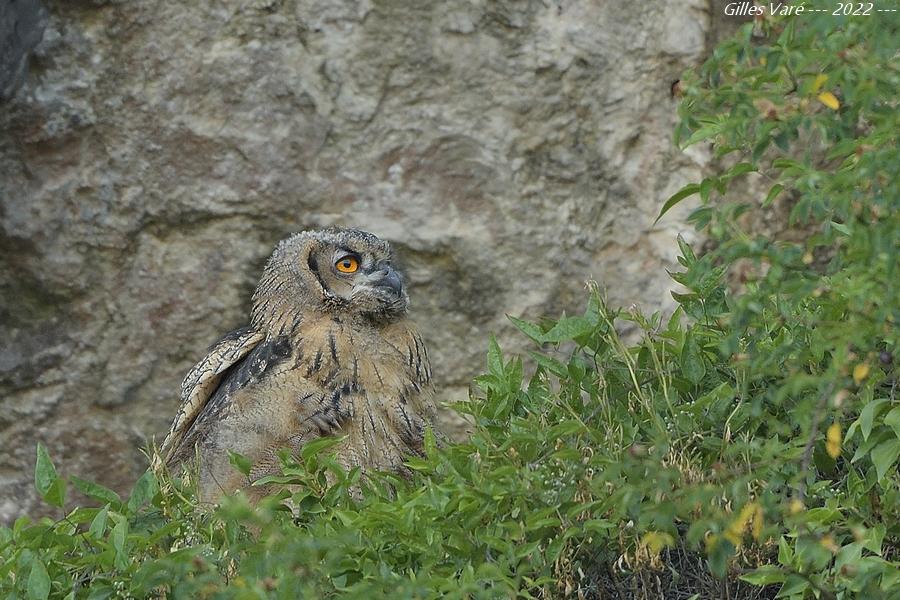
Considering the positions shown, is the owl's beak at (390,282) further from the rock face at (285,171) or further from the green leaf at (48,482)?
the green leaf at (48,482)

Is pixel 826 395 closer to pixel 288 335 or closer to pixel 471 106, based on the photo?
pixel 288 335

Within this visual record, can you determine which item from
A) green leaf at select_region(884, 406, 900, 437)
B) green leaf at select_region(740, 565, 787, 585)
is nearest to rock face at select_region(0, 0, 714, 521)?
green leaf at select_region(884, 406, 900, 437)

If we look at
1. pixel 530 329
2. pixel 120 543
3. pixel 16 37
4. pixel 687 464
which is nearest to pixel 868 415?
pixel 687 464

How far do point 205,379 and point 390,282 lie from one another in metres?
0.76

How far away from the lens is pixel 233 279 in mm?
5859

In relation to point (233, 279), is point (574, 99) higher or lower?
higher

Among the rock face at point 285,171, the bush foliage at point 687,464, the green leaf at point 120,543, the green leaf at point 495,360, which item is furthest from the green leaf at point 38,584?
the rock face at point 285,171

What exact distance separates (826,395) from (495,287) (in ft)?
11.2

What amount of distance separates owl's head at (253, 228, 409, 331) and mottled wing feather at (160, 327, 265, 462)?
0.11 m

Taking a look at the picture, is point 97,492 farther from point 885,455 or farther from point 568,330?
point 885,455

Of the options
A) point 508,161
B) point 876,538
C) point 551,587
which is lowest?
point 551,587

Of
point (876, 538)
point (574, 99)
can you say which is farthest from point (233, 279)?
point (876, 538)

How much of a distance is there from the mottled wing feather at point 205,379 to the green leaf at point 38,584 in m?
1.96

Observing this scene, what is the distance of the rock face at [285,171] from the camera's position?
5.74 m
